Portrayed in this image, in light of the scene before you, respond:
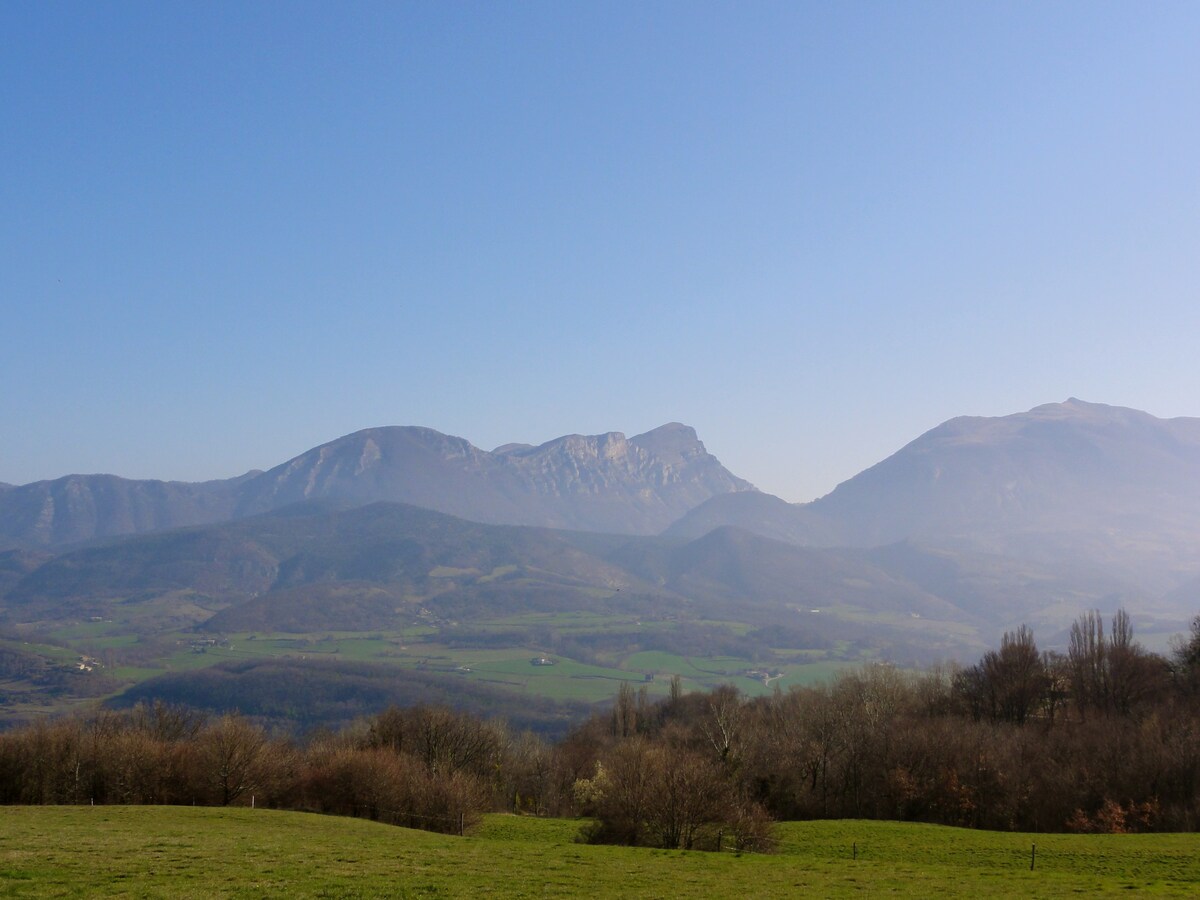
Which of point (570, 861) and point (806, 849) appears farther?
point (806, 849)

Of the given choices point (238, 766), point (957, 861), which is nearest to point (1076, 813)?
point (957, 861)

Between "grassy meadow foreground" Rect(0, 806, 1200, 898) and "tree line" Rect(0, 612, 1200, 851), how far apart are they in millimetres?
6402

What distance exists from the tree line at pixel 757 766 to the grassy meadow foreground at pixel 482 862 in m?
6.40

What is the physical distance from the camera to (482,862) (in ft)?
102

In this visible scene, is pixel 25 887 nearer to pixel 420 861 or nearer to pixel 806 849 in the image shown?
pixel 420 861

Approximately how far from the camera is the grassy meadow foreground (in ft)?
82.0

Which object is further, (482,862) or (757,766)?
(757,766)

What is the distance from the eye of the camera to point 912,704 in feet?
292

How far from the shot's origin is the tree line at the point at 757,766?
48.3 meters

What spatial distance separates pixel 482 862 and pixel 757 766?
3967 cm

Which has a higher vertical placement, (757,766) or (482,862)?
(482,862)

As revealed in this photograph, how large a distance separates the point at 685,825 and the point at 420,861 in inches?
649

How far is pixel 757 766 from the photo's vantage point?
216 ft

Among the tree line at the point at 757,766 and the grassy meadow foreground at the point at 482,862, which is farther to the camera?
the tree line at the point at 757,766
